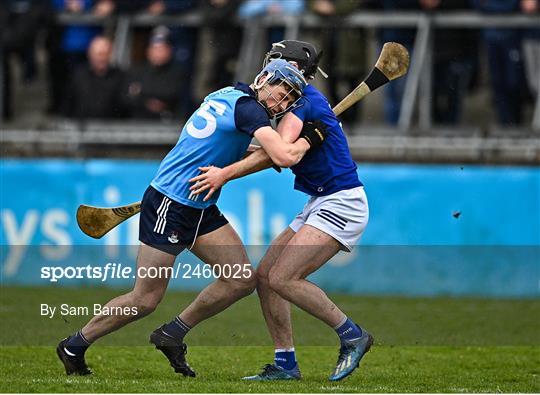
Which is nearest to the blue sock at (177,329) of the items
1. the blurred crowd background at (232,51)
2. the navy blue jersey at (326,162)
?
the navy blue jersey at (326,162)

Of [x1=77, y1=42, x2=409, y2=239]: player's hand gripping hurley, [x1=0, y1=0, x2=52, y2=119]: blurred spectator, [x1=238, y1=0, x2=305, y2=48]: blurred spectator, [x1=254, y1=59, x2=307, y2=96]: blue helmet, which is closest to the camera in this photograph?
[x1=254, y1=59, x2=307, y2=96]: blue helmet

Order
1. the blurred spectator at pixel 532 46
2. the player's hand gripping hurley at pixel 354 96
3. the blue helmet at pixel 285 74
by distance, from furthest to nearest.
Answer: the blurred spectator at pixel 532 46 → the player's hand gripping hurley at pixel 354 96 → the blue helmet at pixel 285 74

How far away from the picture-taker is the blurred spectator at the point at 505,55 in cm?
1533

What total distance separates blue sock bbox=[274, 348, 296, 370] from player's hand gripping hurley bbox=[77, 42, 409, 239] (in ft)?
4.80

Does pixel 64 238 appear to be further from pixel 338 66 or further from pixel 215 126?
pixel 215 126

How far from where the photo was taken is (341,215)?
9.34 meters

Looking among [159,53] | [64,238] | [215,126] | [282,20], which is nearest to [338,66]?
[282,20]

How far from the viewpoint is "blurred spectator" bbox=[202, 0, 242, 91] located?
51.1 feet

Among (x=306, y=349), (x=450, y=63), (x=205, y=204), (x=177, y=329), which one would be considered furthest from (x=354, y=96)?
(x=450, y=63)

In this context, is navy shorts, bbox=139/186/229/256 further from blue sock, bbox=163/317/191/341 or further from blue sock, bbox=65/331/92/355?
blue sock, bbox=65/331/92/355

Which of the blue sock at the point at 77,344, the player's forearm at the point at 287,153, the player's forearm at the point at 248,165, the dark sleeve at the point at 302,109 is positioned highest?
the dark sleeve at the point at 302,109

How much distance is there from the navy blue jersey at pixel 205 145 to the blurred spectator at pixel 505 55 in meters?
6.83

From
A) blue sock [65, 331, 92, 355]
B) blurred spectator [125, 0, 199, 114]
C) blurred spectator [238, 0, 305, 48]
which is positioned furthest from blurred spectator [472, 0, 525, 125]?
blue sock [65, 331, 92, 355]

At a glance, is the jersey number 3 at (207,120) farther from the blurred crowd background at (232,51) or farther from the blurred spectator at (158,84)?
the blurred spectator at (158,84)
